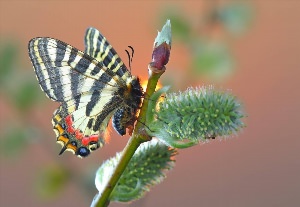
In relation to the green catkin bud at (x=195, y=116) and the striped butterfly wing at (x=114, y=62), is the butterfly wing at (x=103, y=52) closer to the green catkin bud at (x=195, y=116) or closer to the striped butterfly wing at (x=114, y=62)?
the striped butterfly wing at (x=114, y=62)

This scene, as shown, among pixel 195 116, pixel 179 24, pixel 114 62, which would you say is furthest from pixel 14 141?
pixel 195 116

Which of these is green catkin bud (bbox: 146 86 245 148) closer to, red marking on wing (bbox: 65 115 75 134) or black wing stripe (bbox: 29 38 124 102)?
black wing stripe (bbox: 29 38 124 102)

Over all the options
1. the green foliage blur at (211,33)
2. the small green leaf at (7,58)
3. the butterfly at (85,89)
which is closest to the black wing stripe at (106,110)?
the butterfly at (85,89)

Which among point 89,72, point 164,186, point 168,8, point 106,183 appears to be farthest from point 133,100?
point 164,186

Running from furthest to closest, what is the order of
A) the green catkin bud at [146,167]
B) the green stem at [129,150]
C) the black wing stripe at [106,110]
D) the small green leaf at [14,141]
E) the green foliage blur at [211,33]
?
the small green leaf at [14,141]
the green foliage blur at [211,33]
the black wing stripe at [106,110]
the green catkin bud at [146,167]
the green stem at [129,150]

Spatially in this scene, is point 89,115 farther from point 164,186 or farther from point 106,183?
point 164,186

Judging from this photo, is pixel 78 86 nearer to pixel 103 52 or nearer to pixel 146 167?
pixel 103 52
